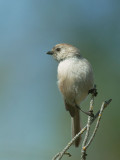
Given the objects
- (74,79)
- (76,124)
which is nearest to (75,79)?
(74,79)

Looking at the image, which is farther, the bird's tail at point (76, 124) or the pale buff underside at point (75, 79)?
the bird's tail at point (76, 124)

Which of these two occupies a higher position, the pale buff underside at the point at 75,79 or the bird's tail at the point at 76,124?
the pale buff underside at the point at 75,79

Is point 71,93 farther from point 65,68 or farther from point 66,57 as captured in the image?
point 66,57

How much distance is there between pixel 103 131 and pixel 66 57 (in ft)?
5.97

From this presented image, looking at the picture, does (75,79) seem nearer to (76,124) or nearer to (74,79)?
(74,79)

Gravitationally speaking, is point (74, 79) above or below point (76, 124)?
above

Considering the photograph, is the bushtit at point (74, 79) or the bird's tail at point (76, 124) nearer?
the bushtit at point (74, 79)

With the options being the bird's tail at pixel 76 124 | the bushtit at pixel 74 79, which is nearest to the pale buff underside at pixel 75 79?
the bushtit at pixel 74 79

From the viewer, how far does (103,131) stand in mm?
5535

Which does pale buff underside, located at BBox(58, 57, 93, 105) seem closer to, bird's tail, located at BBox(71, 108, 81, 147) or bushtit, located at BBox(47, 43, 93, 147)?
bushtit, located at BBox(47, 43, 93, 147)

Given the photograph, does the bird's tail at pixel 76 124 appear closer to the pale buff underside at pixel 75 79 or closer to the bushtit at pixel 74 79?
the bushtit at pixel 74 79

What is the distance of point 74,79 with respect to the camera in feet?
12.5

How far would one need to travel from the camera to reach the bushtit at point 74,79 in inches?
149

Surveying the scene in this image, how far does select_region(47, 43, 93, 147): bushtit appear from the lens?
3.78 metres
